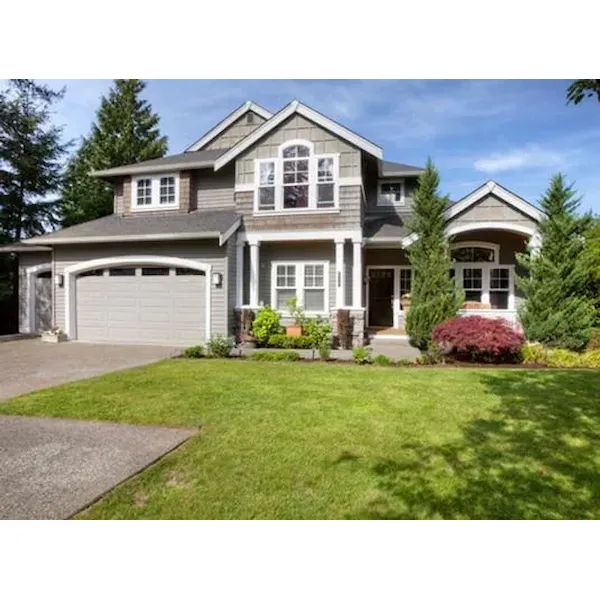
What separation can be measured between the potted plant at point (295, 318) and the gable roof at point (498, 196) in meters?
5.15

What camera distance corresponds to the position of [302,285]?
13000mm

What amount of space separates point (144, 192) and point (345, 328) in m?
9.16

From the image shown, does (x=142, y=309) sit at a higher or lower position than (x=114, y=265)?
lower

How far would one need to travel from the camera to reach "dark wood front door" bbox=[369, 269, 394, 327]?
14.6 m

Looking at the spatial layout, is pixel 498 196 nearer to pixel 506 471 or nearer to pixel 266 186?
pixel 266 186

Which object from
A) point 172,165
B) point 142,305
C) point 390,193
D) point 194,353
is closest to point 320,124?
point 390,193

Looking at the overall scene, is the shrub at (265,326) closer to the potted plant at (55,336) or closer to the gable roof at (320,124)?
the gable roof at (320,124)

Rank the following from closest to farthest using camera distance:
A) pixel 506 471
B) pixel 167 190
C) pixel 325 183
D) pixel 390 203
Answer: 1. pixel 506 471
2. pixel 325 183
3. pixel 167 190
4. pixel 390 203

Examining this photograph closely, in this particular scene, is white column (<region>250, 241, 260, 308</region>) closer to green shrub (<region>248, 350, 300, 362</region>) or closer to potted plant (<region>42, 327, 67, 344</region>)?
green shrub (<region>248, 350, 300, 362</region>)

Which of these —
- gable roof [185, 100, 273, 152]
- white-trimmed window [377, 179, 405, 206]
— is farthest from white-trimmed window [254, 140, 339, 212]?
gable roof [185, 100, 273, 152]

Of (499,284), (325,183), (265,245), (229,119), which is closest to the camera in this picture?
(325,183)

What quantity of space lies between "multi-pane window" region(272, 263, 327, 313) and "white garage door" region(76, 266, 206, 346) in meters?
2.57

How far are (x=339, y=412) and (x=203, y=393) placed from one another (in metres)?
2.25
